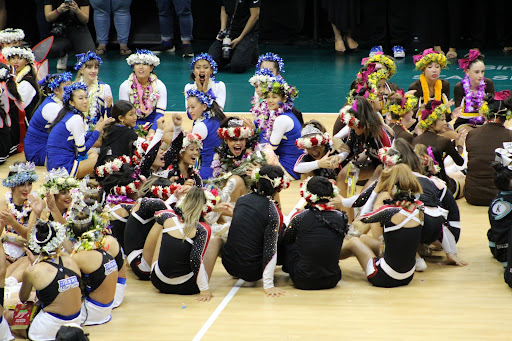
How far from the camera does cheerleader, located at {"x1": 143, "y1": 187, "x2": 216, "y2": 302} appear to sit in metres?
5.97

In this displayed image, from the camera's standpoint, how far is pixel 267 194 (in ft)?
20.2

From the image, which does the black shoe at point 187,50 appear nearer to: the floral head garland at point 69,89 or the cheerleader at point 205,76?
the cheerleader at point 205,76

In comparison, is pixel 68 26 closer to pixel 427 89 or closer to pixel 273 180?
pixel 427 89

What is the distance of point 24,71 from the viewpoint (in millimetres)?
10195

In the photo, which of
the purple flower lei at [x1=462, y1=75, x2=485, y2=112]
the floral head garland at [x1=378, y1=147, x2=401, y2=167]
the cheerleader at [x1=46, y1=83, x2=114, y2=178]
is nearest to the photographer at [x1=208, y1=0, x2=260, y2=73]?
the purple flower lei at [x1=462, y1=75, x2=485, y2=112]

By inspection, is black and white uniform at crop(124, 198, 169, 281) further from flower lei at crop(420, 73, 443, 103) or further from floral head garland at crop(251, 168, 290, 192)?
flower lei at crop(420, 73, 443, 103)

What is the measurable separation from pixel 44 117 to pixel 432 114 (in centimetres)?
434

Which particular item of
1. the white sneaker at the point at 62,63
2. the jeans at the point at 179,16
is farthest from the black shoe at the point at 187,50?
the white sneaker at the point at 62,63

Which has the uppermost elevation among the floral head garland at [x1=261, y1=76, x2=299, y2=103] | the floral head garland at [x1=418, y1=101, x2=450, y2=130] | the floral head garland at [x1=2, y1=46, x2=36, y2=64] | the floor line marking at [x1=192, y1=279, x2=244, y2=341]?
the floral head garland at [x1=2, y1=46, x2=36, y2=64]

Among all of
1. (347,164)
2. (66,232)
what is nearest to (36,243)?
(66,232)

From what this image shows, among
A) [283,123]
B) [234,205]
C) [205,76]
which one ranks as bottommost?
[234,205]

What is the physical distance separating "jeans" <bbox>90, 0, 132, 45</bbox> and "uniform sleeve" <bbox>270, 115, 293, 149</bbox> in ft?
20.1

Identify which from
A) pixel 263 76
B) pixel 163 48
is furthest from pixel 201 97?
pixel 163 48

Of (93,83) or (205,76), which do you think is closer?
(205,76)
